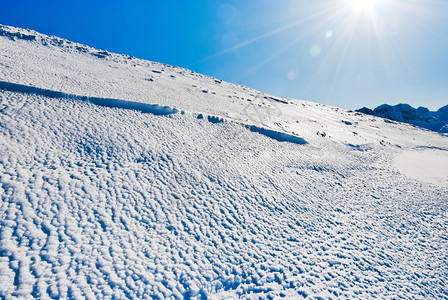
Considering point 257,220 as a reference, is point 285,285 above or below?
below

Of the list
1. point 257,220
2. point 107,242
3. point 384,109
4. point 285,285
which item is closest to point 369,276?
point 285,285

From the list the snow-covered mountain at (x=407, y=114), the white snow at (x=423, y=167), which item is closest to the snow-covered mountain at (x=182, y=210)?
the white snow at (x=423, y=167)

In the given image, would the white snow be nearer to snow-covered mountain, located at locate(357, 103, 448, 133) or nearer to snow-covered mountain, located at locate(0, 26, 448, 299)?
snow-covered mountain, located at locate(0, 26, 448, 299)

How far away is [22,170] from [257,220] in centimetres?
198

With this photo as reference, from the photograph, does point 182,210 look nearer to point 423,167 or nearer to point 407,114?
point 423,167

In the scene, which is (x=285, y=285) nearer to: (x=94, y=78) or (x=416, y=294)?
(x=416, y=294)

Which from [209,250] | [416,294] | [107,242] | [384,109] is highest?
[384,109]

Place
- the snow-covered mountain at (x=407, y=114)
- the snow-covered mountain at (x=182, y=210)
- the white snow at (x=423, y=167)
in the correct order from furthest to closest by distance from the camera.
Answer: the snow-covered mountain at (x=407, y=114)
the white snow at (x=423, y=167)
the snow-covered mountain at (x=182, y=210)

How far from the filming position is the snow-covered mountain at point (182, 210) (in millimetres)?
Answer: 1396

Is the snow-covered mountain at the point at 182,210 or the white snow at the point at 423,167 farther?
the white snow at the point at 423,167

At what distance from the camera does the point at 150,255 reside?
1.51 m

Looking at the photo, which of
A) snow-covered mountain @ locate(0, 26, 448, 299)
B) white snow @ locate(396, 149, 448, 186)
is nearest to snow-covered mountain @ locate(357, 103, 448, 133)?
white snow @ locate(396, 149, 448, 186)

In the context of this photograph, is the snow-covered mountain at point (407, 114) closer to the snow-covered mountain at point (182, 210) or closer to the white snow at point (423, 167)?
the white snow at point (423, 167)

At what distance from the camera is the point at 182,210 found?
6.26 ft
